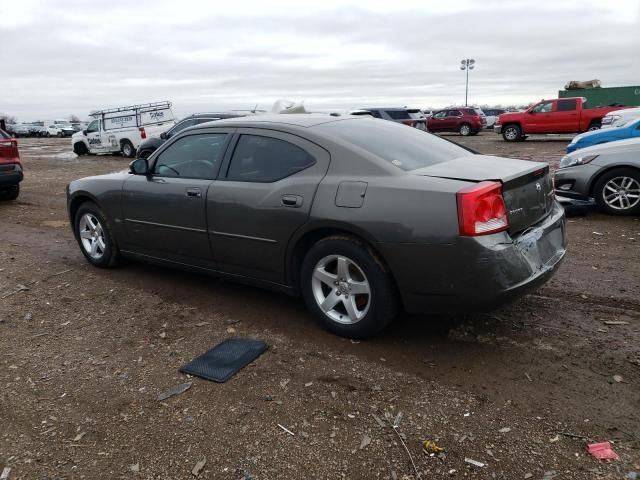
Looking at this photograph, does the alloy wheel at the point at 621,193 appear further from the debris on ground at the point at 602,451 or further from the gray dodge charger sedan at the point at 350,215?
the debris on ground at the point at 602,451

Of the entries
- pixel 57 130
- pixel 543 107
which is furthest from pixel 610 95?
pixel 57 130

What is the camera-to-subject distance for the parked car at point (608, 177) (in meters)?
7.13

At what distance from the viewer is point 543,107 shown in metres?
23.0

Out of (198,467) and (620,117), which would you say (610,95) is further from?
(198,467)

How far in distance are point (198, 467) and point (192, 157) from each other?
2770 mm

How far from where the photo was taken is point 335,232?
142 inches

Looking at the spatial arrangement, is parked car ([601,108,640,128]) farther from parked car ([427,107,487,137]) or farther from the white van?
the white van

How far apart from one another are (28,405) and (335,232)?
6.89ft

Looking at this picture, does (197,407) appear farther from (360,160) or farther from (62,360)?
(360,160)

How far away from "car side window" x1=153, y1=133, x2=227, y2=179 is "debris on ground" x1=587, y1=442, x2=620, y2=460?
3.15 m

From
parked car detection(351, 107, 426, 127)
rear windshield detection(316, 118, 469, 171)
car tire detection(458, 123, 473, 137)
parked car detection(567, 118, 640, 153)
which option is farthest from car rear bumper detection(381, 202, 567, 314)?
car tire detection(458, 123, 473, 137)

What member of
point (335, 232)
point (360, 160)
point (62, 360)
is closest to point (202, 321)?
point (62, 360)

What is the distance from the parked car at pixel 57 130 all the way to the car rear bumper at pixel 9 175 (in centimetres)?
4432

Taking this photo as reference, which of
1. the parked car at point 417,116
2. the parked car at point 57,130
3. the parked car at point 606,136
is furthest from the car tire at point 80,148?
the parked car at point 57,130
